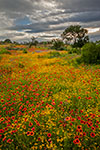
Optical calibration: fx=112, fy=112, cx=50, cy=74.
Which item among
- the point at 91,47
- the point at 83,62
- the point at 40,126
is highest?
the point at 91,47

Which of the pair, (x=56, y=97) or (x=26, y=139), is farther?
(x=56, y=97)

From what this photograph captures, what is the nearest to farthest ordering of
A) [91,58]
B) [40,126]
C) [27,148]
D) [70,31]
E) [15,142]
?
1. [27,148]
2. [15,142]
3. [40,126]
4. [91,58]
5. [70,31]

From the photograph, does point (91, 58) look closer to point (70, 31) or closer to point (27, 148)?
A: point (27, 148)

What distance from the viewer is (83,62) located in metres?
11.2

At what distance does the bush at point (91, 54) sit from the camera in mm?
10461

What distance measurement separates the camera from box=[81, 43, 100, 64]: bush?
34.3ft

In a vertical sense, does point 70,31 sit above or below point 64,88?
above

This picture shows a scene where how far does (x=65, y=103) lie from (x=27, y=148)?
7.08 ft

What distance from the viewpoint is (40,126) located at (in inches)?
127

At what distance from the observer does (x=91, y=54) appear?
10508 mm

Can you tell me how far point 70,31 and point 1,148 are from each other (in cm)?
4336

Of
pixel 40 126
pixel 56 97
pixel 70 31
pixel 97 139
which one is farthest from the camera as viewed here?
pixel 70 31

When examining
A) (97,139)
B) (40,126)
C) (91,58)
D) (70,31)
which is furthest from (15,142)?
(70,31)

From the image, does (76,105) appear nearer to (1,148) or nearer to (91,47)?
(1,148)
